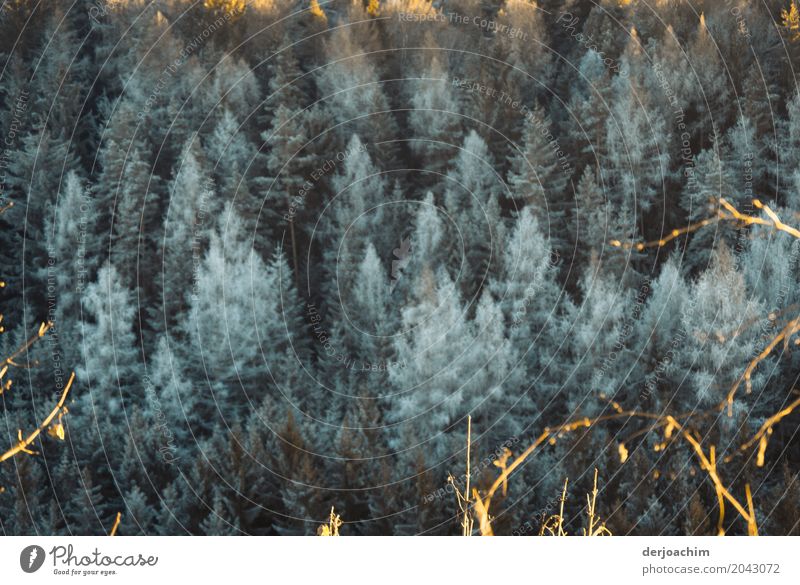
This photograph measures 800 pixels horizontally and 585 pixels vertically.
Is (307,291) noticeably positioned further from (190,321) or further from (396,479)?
(396,479)

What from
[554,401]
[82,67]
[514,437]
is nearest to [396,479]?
[514,437]

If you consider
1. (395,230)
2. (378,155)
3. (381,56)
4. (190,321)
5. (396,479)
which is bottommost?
(396,479)

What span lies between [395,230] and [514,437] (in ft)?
28.6

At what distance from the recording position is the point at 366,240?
90.7 feet

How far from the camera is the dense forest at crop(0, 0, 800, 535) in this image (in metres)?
21.3

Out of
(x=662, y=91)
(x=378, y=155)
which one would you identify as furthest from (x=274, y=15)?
(x=662, y=91)

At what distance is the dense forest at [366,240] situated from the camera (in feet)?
70.0

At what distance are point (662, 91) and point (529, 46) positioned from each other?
3442mm

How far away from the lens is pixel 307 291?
27109 millimetres
